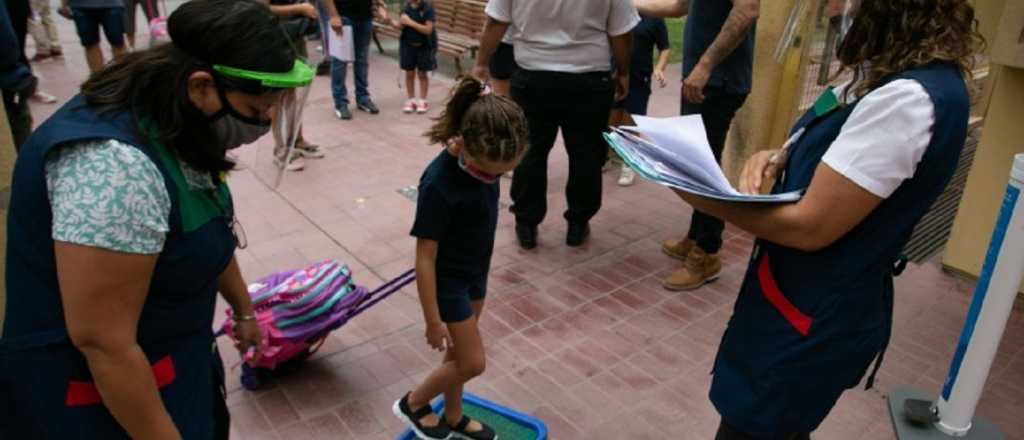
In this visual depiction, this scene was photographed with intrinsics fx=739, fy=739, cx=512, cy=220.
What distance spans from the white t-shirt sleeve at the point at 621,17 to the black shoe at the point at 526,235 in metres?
1.27

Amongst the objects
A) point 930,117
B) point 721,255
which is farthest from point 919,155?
point 721,255

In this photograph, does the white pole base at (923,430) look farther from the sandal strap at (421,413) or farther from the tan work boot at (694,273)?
the sandal strap at (421,413)

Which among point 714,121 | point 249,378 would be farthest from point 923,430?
point 249,378

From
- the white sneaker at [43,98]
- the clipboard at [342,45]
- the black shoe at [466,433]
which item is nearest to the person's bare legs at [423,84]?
the clipboard at [342,45]

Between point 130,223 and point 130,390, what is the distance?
1.19 ft

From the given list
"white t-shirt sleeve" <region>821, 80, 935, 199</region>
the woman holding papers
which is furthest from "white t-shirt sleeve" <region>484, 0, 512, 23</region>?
"white t-shirt sleeve" <region>821, 80, 935, 199</region>

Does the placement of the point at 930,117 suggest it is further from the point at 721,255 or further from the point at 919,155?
the point at 721,255

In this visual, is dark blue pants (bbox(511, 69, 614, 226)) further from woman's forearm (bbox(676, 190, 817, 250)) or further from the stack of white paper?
woman's forearm (bbox(676, 190, 817, 250))

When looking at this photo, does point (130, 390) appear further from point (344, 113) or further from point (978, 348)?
point (344, 113)

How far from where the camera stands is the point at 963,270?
4367 mm

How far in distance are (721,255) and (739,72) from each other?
1.23m

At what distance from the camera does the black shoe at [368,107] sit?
24.7 feet

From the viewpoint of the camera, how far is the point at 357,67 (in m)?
7.42

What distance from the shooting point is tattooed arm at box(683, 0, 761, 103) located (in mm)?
3705
